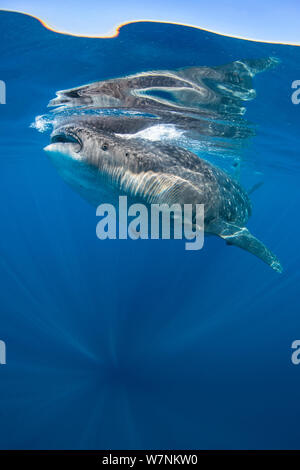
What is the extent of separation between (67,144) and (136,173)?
100 centimetres

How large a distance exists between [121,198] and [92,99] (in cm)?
555

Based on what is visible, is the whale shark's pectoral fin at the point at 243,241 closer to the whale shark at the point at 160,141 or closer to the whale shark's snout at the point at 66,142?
the whale shark at the point at 160,141

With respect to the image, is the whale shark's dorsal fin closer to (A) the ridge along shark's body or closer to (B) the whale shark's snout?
(A) the ridge along shark's body

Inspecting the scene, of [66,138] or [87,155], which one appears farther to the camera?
[66,138]

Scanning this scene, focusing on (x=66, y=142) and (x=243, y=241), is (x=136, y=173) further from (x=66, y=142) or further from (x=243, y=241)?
(x=243, y=241)

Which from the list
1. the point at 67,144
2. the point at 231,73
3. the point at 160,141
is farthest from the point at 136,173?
the point at 231,73

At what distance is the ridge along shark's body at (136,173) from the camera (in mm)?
4207

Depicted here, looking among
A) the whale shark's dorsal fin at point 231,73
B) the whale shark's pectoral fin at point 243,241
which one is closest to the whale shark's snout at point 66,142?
the whale shark's pectoral fin at point 243,241

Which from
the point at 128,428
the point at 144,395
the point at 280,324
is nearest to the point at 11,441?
the point at 128,428

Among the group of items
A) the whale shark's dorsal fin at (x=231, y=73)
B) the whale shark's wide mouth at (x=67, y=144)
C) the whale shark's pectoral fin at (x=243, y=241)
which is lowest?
the whale shark's pectoral fin at (x=243, y=241)

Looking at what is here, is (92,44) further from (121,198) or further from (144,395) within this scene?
(144,395)

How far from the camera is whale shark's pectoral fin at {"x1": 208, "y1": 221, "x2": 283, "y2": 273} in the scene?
5289mm

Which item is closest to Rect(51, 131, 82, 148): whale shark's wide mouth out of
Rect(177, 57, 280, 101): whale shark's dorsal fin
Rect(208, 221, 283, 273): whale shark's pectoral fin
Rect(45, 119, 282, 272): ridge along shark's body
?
Rect(45, 119, 282, 272): ridge along shark's body

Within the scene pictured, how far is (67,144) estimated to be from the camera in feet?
Answer: 13.7
